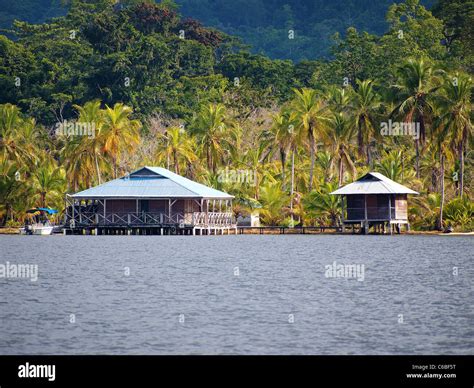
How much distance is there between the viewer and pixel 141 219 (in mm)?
78188

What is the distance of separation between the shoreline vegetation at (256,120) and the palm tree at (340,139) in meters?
0.11

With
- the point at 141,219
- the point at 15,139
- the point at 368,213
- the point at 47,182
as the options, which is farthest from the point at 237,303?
the point at 15,139

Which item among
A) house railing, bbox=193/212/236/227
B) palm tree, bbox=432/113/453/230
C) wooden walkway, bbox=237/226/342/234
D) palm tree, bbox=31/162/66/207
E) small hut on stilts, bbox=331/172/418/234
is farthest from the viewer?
palm tree, bbox=31/162/66/207

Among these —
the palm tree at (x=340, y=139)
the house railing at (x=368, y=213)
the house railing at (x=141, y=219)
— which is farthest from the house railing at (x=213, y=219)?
the house railing at (x=368, y=213)

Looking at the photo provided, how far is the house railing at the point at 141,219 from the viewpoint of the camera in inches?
3068

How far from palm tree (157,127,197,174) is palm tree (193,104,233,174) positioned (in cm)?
131

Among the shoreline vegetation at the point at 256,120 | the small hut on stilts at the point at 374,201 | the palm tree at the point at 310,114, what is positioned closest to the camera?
the small hut on stilts at the point at 374,201

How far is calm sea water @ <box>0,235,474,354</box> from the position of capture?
25.6 meters

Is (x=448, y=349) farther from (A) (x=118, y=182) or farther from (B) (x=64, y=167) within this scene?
(B) (x=64, y=167)

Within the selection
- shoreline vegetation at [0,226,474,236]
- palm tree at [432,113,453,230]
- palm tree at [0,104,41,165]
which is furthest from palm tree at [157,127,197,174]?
palm tree at [432,113,453,230]

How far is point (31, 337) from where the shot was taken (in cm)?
2633

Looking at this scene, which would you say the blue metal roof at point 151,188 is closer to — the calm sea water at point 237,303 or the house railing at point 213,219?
the house railing at point 213,219

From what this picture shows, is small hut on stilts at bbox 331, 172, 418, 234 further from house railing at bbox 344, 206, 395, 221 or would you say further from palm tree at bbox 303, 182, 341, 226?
palm tree at bbox 303, 182, 341, 226
